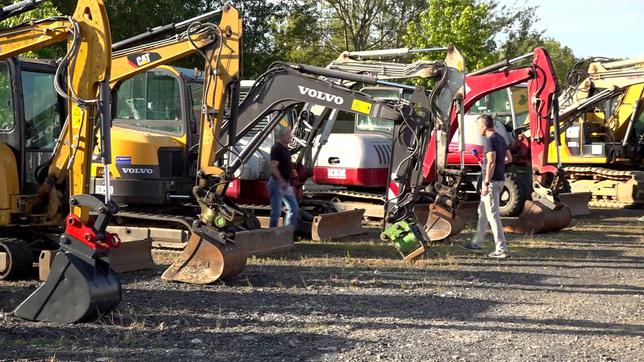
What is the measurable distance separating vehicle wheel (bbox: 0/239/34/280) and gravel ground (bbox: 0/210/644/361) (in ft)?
0.96

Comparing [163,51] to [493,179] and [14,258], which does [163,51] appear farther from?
[493,179]

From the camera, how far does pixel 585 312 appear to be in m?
8.61

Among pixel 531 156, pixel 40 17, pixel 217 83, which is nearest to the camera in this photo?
pixel 217 83

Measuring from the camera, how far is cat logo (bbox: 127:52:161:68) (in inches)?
425

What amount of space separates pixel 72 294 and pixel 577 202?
43.2ft

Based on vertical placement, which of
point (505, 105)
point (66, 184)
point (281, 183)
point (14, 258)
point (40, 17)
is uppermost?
point (40, 17)

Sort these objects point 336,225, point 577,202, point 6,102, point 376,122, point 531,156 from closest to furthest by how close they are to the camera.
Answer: point 6,102 → point 336,225 → point 531,156 → point 376,122 → point 577,202

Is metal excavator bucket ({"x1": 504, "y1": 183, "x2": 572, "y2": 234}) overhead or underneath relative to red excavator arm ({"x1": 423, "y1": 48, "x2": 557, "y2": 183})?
underneath

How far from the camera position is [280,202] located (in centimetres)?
1291

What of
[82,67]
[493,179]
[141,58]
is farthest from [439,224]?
[82,67]

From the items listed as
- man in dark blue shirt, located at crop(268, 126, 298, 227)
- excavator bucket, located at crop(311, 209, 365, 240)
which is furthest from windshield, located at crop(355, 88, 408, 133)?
man in dark blue shirt, located at crop(268, 126, 298, 227)

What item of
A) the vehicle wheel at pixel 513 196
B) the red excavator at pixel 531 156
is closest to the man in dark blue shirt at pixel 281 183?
the red excavator at pixel 531 156

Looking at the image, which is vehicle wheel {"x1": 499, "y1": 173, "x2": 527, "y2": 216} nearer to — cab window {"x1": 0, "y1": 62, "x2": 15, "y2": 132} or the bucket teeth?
the bucket teeth

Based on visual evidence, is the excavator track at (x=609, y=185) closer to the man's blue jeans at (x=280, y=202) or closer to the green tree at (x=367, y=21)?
the man's blue jeans at (x=280, y=202)
